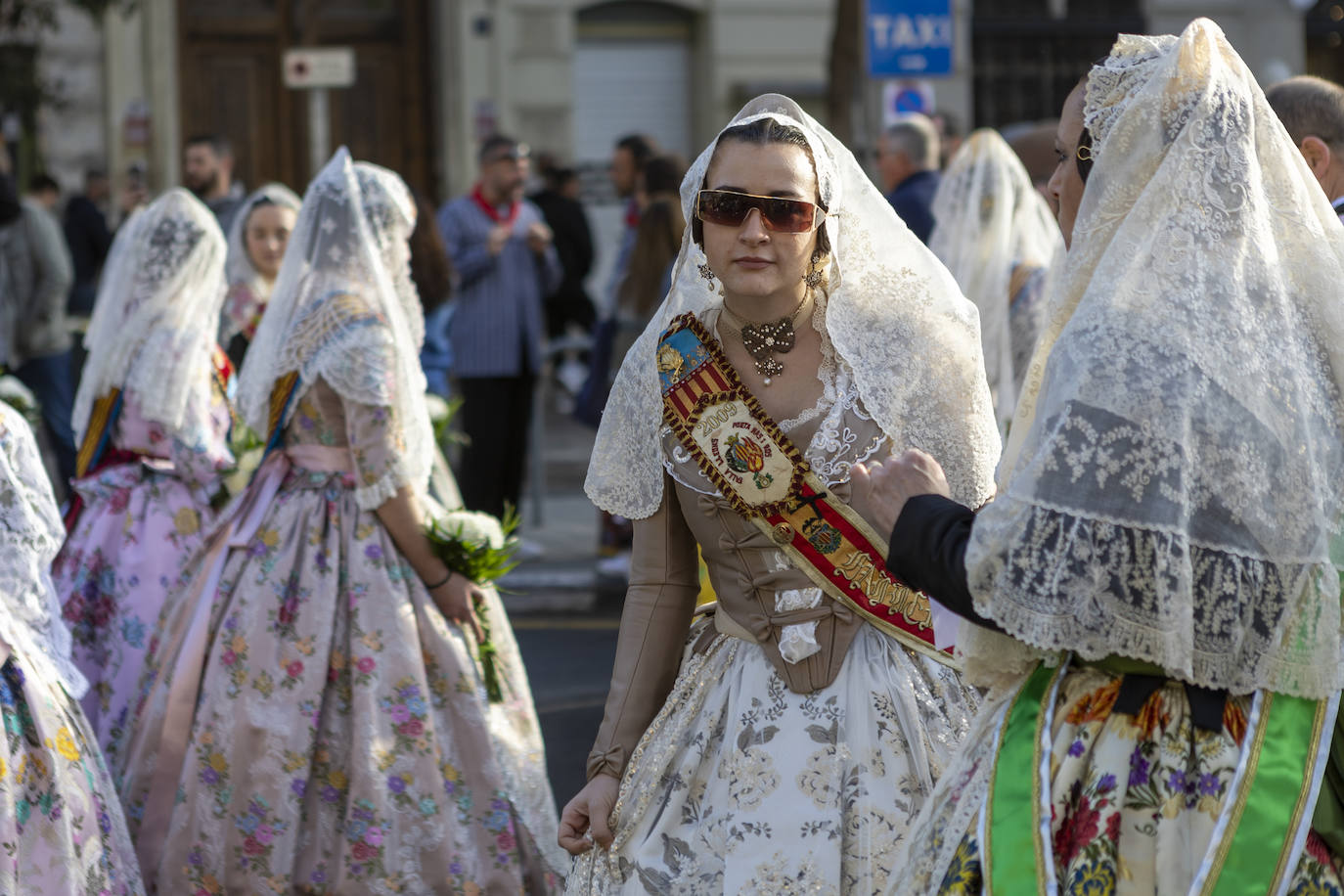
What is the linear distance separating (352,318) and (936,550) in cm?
285

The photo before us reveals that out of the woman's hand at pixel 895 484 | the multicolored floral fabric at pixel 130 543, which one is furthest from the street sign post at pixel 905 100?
the woman's hand at pixel 895 484

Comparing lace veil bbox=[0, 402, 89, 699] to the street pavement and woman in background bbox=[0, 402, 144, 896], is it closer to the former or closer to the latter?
woman in background bbox=[0, 402, 144, 896]

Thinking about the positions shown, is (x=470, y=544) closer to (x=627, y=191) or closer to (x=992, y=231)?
(x=992, y=231)

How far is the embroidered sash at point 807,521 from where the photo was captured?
3199mm

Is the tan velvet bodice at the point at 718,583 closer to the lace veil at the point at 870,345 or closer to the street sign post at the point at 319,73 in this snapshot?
the lace veil at the point at 870,345

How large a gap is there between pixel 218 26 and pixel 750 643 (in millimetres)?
17803

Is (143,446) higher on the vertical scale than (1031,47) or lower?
lower

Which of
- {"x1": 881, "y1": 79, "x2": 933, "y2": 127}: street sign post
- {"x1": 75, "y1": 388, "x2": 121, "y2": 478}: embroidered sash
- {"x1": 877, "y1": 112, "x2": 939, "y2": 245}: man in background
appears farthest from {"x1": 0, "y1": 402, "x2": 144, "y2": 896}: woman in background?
{"x1": 881, "y1": 79, "x2": 933, "y2": 127}: street sign post

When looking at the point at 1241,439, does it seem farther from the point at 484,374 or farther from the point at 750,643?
the point at 484,374

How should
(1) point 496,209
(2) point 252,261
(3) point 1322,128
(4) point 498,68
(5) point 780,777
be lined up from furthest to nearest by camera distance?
(4) point 498,68 → (1) point 496,209 → (2) point 252,261 → (3) point 1322,128 → (5) point 780,777

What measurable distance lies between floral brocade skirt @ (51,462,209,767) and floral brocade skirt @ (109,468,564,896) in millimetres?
570

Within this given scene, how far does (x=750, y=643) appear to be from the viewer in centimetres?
327

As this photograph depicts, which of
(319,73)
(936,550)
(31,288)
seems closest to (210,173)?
(319,73)

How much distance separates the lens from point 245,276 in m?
6.97
